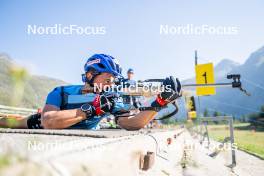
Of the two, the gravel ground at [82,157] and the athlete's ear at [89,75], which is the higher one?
the athlete's ear at [89,75]

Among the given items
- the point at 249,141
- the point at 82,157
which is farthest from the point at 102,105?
the point at 249,141

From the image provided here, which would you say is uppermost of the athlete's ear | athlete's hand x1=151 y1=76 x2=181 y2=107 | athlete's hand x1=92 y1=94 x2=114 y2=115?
the athlete's ear

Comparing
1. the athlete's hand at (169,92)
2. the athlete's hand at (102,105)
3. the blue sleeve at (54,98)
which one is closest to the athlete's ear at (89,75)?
the blue sleeve at (54,98)

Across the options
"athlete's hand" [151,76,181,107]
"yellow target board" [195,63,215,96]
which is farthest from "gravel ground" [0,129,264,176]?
"yellow target board" [195,63,215,96]

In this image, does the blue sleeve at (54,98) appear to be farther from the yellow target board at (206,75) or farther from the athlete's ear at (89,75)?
the yellow target board at (206,75)

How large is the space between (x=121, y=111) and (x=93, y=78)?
0.64 meters

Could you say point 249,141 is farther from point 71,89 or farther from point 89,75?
point 71,89

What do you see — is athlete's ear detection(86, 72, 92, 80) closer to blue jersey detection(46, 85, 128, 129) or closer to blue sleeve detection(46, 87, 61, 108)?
blue jersey detection(46, 85, 128, 129)

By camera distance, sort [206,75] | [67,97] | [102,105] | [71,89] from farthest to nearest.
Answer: [206,75]
[71,89]
[67,97]
[102,105]

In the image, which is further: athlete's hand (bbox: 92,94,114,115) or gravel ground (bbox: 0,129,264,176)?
athlete's hand (bbox: 92,94,114,115)

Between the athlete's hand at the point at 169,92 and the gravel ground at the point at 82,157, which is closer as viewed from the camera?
the gravel ground at the point at 82,157

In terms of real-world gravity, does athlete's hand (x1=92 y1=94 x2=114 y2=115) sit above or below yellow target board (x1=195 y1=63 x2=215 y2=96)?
below

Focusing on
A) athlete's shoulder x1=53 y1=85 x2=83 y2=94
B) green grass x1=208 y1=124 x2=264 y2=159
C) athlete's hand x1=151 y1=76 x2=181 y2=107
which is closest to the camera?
athlete's hand x1=151 y1=76 x2=181 y2=107

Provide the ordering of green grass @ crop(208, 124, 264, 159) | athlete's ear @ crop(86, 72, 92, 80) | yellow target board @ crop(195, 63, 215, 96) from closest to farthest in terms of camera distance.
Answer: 1. athlete's ear @ crop(86, 72, 92, 80)
2. green grass @ crop(208, 124, 264, 159)
3. yellow target board @ crop(195, 63, 215, 96)
